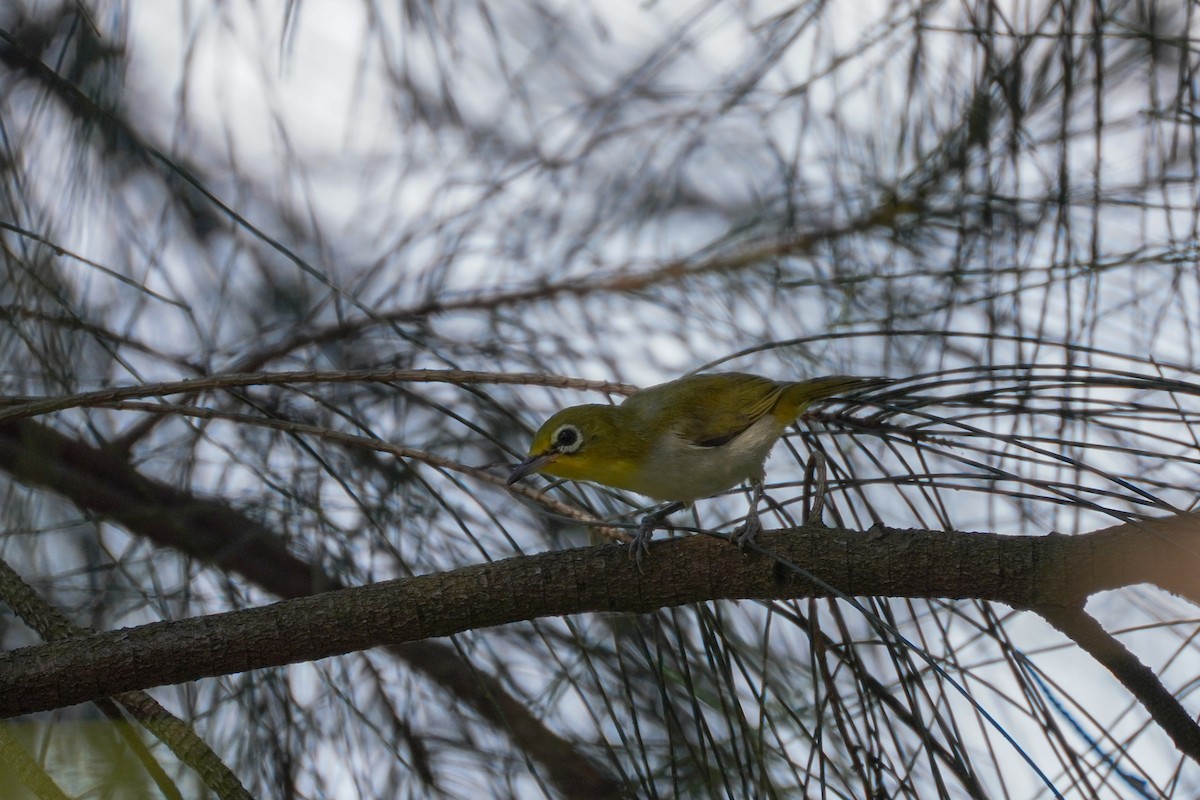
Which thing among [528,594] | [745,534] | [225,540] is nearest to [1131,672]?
[745,534]

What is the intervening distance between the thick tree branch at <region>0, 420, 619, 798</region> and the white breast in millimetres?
457

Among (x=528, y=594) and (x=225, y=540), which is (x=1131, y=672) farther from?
(x=225, y=540)

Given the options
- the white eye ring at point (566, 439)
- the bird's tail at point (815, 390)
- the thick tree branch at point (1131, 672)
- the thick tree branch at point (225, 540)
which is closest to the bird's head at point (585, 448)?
the white eye ring at point (566, 439)

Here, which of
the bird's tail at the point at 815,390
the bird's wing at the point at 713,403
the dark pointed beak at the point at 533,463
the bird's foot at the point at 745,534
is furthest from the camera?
the bird's wing at the point at 713,403

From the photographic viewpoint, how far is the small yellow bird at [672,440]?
168cm

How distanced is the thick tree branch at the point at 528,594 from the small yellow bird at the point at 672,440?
0.49 meters

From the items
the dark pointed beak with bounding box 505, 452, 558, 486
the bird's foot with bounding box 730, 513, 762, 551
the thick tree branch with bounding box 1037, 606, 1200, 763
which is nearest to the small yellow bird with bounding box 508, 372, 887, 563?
the dark pointed beak with bounding box 505, 452, 558, 486

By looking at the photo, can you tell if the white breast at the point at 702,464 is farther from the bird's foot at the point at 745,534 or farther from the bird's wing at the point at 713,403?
the bird's foot at the point at 745,534

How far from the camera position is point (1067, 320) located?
4.95 ft

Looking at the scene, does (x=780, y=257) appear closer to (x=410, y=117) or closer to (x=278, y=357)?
(x=410, y=117)

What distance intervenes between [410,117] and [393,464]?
674 mm

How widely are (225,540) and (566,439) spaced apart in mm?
694

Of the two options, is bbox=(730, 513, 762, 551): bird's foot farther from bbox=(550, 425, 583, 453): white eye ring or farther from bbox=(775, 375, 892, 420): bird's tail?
bbox=(550, 425, 583, 453): white eye ring

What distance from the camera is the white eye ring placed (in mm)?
1673
